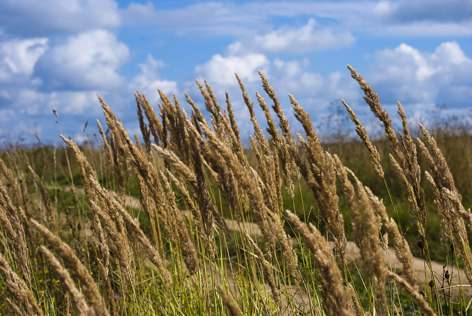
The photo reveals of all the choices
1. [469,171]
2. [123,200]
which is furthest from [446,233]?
[469,171]

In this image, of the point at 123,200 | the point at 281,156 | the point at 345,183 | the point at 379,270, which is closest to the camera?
the point at 379,270

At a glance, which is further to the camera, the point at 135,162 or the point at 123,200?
the point at 123,200

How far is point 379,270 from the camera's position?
4.95ft

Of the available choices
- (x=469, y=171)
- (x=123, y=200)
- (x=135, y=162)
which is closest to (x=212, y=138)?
(x=135, y=162)

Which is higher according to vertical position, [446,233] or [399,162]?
[399,162]

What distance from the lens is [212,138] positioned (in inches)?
69.7

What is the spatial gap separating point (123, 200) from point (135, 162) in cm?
117

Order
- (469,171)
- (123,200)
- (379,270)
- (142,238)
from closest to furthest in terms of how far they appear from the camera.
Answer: (379,270) → (142,238) → (123,200) → (469,171)

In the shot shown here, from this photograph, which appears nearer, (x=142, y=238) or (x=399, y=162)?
(x=142, y=238)

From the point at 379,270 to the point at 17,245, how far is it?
183 cm

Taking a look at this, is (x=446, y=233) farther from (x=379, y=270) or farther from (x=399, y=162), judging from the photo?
(x=379, y=270)

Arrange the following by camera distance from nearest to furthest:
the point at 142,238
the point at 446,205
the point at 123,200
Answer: the point at 142,238 → the point at 446,205 → the point at 123,200

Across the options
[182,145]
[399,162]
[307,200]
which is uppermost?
[182,145]

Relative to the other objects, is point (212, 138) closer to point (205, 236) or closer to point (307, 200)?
point (205, 236)
